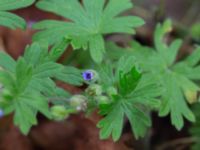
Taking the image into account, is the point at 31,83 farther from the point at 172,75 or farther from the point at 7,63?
the point at 172,75

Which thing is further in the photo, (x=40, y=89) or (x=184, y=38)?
(x=184, y=38)

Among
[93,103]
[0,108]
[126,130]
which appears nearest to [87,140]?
[126,130]

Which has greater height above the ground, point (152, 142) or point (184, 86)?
point (184, 86)

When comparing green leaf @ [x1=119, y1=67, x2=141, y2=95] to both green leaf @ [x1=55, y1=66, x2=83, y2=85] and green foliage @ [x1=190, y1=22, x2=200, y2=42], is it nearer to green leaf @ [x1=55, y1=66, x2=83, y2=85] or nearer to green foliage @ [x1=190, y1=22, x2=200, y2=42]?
green leaf @ [x1=55, y1=66, x2=83, y2=85]

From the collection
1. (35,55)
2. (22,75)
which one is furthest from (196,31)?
(22,75)

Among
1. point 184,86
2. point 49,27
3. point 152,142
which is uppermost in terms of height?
point 49,27

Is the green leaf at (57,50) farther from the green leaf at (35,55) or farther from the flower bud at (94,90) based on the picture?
the flower bud at (94,90)

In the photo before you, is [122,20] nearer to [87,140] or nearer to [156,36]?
[156,36]

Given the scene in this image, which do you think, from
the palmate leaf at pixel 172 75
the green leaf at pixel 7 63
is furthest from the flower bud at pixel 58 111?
the palmate leaf at pixel 172 75
